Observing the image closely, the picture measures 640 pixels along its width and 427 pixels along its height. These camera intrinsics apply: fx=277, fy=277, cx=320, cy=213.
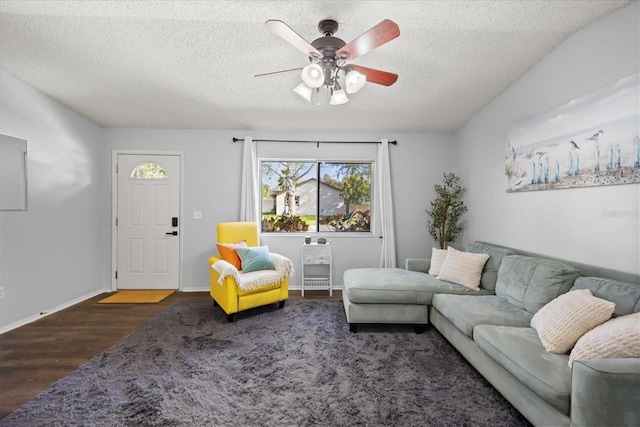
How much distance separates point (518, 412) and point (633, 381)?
0.73 m

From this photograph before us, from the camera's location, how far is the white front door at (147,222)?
4180mm

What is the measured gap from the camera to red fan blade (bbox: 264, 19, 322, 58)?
1545 millimetres

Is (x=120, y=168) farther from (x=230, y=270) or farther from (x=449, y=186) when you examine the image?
(x=449, y=186)

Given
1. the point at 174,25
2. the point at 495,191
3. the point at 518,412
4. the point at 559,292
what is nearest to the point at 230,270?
the point at 174,25

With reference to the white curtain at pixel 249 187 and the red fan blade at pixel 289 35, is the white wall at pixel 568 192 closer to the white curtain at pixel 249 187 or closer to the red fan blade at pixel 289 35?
the red fan blade at pixel 289 35

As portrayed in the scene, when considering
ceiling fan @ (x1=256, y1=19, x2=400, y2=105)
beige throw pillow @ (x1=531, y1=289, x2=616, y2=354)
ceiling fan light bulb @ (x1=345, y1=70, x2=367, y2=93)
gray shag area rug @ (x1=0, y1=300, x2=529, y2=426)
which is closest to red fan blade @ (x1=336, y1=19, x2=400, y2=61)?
ceiling fan @ (x1=256, y1=19, x2=400, y2=105)

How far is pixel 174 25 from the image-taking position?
6.56ft

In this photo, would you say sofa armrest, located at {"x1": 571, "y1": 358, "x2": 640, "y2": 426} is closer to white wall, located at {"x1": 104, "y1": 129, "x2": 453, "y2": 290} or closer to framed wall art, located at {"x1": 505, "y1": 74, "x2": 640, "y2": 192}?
framed wall art, located at {"x1": 505, "y1": 74, "x2": 640, "y2": 192}

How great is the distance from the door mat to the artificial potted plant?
4045mm

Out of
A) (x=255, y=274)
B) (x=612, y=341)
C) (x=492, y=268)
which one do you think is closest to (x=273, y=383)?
(x=255, y=274)

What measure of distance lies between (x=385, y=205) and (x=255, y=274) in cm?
223

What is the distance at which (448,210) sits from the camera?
13.7 ft

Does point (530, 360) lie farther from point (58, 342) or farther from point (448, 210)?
point (58, 342)

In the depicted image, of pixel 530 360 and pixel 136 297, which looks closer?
pixel 530 360
